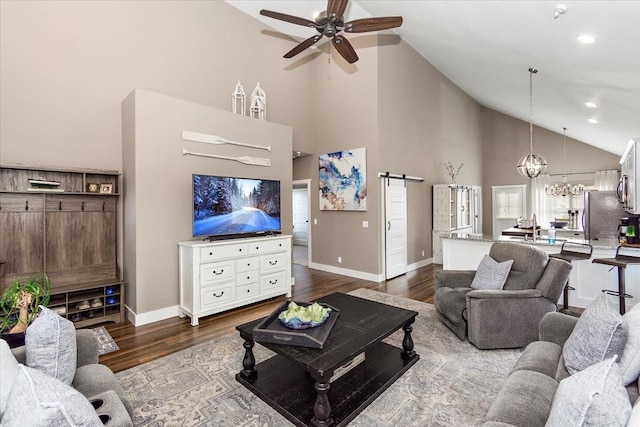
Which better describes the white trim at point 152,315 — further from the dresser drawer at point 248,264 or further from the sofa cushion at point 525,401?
the sofa cushion at point 525,401

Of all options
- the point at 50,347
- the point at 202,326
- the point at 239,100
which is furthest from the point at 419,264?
the point at 50,347

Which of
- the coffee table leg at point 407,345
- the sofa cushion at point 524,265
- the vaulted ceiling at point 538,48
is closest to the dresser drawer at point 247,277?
the coffee table leg at point 407,345

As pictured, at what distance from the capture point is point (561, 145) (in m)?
9.27

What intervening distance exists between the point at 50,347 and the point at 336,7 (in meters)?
3.53

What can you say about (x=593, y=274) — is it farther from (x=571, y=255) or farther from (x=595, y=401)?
(x=595, y=401)

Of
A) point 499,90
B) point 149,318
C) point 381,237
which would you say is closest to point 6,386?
point 149,318

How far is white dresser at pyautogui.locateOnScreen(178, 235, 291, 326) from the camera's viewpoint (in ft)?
12.5

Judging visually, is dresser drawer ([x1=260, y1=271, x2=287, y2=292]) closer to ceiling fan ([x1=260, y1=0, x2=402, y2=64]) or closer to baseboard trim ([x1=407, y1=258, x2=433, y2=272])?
baseboard trim ([x1=407, y1=258, x2=433, y2=272])

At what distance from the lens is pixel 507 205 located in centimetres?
1009

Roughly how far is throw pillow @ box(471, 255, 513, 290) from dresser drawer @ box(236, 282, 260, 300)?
278 cm

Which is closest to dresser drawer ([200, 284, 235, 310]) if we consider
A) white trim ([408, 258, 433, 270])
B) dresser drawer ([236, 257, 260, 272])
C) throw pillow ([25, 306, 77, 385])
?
dresser drawer ([236, 257, 260, 272])

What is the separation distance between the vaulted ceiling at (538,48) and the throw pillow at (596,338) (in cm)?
281

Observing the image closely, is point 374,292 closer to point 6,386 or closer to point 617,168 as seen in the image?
point 6,386

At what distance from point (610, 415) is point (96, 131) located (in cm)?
509
